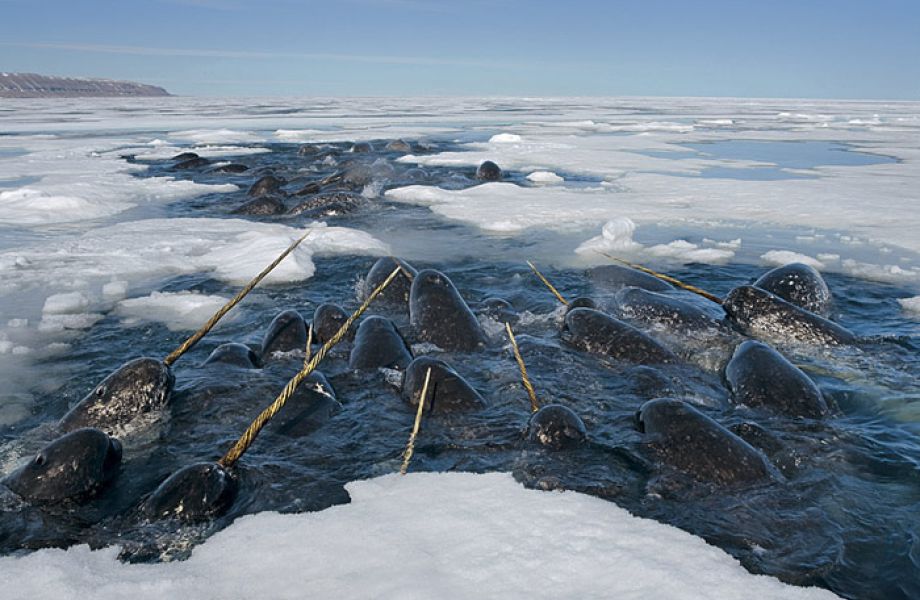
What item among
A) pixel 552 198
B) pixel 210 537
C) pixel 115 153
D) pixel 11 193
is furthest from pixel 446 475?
pixel 115 153

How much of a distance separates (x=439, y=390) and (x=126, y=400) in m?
Answer: 2.44

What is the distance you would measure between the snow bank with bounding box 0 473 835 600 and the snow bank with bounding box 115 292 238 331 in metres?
4.08

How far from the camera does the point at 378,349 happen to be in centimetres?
602

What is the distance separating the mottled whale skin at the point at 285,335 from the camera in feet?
20.5

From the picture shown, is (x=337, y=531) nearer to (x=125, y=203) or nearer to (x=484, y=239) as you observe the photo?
(x=484, y=239)

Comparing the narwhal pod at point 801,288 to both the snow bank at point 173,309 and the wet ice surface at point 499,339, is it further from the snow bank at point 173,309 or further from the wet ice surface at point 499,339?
the snow bank at point 173,309

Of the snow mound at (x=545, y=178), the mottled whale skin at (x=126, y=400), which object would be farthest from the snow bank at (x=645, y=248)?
the snow mound at (x=545, y=178)

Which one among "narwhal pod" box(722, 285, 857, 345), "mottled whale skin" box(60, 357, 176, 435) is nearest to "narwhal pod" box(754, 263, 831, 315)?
"narwhal pod" box(722, 285, 857, 345)

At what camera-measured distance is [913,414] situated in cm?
496

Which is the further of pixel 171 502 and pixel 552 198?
pixel 552 198

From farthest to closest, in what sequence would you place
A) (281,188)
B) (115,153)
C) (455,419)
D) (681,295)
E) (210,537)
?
(115,153) < (281,188) < (681,295) < (455,419) < (210,537)

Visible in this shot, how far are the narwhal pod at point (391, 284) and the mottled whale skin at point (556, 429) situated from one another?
139 inches

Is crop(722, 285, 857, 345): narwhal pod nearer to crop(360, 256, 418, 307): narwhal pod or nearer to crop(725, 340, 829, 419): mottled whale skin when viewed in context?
crop(725, 340, 829, 419): mottled whale skin

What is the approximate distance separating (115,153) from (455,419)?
999 inches
